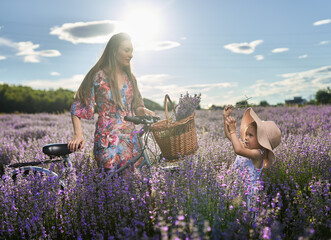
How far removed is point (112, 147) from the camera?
338 centimetres

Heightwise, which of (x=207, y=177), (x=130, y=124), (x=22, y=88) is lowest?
(x=207, y=177)

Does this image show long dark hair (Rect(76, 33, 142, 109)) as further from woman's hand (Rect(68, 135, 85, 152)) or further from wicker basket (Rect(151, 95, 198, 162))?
wicker basket (Rect(151, 95, 198, 162))

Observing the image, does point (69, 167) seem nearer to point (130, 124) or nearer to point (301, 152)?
point (130, 124)

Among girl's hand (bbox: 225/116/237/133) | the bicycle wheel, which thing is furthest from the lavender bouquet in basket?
the bicycle wheel

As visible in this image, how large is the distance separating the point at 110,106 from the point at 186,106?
92cm

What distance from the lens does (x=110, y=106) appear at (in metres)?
3.45

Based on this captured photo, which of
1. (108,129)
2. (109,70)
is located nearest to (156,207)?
(108,129)

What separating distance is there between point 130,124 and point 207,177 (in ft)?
3.78

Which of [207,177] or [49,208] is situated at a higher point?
[207,177]

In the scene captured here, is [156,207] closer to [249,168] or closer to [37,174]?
[249,168]

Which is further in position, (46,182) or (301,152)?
(301,152)

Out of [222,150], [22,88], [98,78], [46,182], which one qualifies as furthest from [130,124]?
[22,88]

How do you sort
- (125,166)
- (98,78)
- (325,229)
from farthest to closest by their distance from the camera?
(98,78)
(125,166)
(325,229)

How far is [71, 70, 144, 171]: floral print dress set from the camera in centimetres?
337
